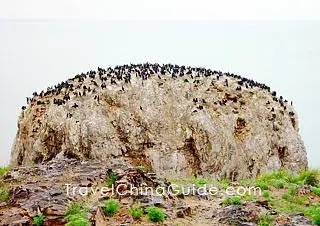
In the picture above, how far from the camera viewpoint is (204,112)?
27.3 meters

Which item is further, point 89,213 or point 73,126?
point 73,126

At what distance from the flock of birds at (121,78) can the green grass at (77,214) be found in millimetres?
12271

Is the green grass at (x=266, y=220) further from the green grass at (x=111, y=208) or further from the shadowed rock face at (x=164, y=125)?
the shadowed rock face at (x=164, y=125)

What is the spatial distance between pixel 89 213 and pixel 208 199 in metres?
5.43

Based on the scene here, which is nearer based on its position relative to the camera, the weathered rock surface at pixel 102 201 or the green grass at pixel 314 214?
the weathered rock surface at pixel 102 201

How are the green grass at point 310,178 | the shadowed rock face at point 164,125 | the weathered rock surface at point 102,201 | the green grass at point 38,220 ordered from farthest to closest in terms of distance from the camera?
the shadowed rock face at point 164,125 → the green grass at point 310,178 → the weathered rock surface at point 102,201 → the green grass at point 38,220

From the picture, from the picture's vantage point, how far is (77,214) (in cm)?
1223

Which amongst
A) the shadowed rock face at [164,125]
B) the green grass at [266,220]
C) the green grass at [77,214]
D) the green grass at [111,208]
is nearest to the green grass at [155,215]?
the green grass at [111,208]

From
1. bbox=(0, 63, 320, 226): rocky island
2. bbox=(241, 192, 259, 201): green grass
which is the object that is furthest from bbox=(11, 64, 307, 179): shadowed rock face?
bbox=(241, 192, 259, 201): green grass

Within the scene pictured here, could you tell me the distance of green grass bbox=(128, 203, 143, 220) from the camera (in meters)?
13.1

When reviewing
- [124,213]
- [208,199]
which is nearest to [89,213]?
[124,213]

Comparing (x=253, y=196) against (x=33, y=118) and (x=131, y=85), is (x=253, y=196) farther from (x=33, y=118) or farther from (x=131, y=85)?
(x=33, y=118)

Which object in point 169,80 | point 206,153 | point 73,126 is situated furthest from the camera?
point 169,80

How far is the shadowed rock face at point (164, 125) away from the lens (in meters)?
24.9
